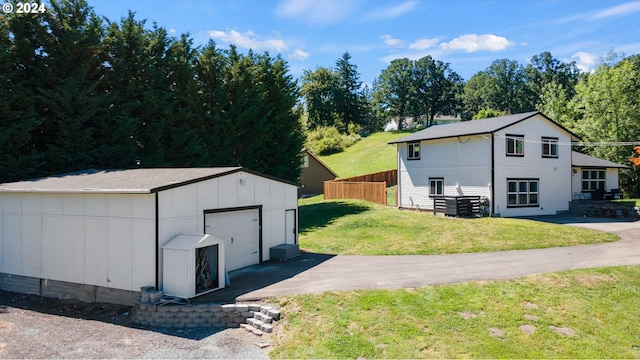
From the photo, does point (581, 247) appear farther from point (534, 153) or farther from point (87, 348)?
point (87, 348)

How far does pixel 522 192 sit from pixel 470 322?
19158 mm

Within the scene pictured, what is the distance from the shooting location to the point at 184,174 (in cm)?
1463

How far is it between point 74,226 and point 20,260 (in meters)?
3.32

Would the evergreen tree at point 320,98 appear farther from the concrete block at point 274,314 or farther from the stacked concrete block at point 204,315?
the concrete block at point 274,314

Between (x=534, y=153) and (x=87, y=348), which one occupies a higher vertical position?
(x=534, y=153)

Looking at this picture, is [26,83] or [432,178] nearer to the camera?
[26,83]

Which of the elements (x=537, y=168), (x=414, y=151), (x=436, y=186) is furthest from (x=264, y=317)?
(x=537, y=168)

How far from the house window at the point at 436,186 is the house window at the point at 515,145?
15.3ft

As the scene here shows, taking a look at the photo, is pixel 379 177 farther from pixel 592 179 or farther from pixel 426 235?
pixel 426 235

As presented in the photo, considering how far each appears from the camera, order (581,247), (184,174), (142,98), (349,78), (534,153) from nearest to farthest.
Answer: (184,174) < (581,247) < (142,98) < (534,153) < (349,78)

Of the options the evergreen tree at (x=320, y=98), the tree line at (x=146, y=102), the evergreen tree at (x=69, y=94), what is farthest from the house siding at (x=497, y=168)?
the evergreen tree at (x=320, y=98)

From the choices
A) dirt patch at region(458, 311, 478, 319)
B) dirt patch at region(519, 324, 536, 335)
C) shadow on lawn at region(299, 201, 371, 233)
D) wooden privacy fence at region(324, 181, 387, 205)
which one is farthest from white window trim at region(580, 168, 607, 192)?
dirt patch at region(458, 311, 478, 319)

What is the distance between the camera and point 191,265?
1155cm

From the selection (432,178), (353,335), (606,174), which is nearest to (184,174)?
(353,335)
